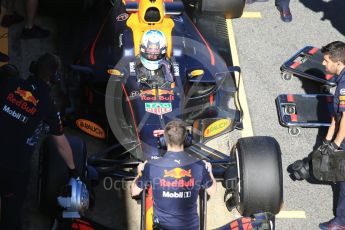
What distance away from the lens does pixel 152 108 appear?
272 inches

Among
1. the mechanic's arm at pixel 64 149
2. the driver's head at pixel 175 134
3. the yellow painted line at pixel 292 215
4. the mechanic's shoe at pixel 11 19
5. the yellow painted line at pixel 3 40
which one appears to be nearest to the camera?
the driver's head at pixel 175 134

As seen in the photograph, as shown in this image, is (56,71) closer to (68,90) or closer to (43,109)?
(43,109)

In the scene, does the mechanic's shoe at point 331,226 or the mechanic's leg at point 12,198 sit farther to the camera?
the mechanic's shoe at point 331,226

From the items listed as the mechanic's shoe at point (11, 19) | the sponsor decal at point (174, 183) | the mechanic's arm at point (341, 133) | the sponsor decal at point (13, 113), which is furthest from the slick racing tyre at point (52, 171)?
the mechanic's shoe at point (11, 19)

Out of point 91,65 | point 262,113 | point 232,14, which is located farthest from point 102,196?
point 232,14

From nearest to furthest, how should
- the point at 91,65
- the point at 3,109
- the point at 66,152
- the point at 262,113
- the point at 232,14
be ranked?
the point at 3,109 < the point at 66,152 < the point at 91,65 < the point at 262,113 < the point at 232,14

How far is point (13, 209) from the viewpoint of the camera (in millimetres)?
5961

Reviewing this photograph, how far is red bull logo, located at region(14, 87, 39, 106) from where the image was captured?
19.0 feet

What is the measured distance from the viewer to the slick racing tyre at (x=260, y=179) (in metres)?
6.37

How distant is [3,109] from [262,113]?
365cm

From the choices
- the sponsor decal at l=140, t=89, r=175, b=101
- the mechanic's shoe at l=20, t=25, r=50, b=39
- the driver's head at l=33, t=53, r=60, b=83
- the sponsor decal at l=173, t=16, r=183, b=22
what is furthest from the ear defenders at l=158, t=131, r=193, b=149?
the mechanic's shoe at l=20, t=25, r=50, b=39

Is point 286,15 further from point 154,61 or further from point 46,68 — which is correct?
point 46,68

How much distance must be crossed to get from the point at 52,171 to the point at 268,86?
3453 mm

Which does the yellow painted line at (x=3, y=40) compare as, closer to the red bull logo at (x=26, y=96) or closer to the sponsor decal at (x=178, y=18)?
the sponsor decal at (x=178, y=18)
